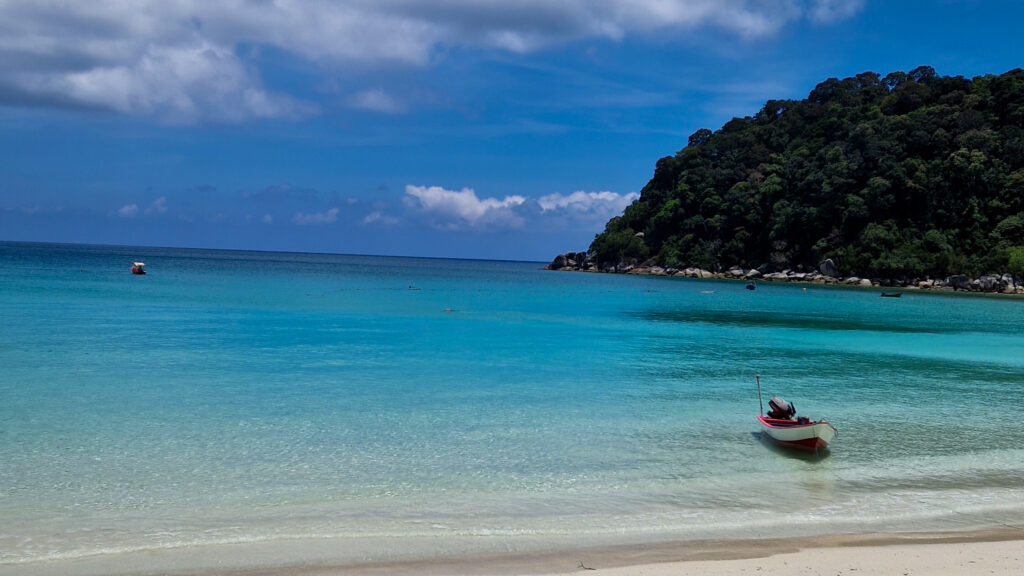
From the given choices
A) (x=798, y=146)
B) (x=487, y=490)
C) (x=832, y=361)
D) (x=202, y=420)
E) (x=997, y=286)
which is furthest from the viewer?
(x=798, y=146)

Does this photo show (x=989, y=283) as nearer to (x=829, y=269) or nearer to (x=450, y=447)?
(x=829, y=269)

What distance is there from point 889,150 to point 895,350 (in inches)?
3343

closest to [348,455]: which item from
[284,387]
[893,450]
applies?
[284,387]

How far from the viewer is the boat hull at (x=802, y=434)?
12.0 m

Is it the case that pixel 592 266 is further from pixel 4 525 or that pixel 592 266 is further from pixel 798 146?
pixel 4 525

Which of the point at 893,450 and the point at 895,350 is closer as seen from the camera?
the point at 893,450

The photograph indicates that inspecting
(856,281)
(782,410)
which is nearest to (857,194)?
(856,281)

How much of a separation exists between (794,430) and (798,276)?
337 feet

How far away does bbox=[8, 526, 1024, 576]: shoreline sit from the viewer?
7.10 meters

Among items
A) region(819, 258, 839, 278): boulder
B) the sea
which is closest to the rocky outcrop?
region(819, 258, 839, 278): boulder

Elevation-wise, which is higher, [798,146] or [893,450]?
[798,146]

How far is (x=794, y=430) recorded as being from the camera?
1223 centimetres

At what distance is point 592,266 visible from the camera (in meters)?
151

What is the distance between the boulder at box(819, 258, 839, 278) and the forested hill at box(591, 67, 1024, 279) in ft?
3.16
